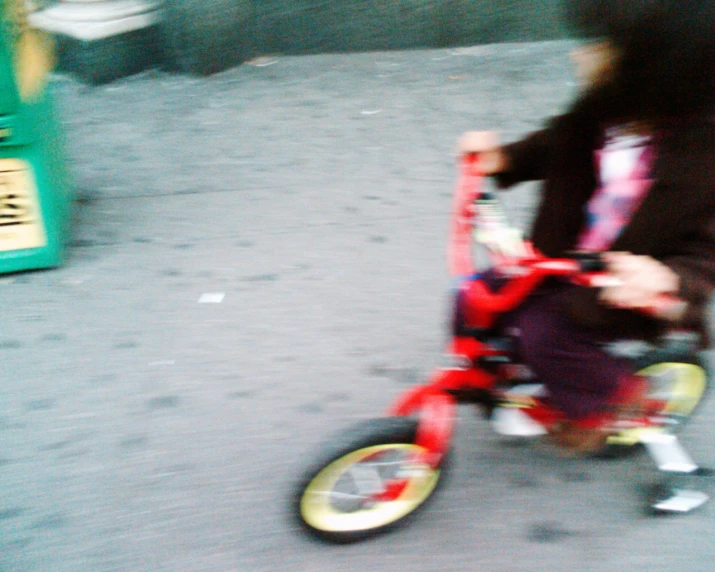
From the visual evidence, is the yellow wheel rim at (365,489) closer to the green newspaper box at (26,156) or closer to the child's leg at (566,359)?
the child's leg at (566,359)

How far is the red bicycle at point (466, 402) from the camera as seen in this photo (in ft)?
6.96

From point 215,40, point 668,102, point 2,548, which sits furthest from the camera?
point 215,40

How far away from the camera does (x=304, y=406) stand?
9.84 ft

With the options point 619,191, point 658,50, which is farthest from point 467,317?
point 658,50

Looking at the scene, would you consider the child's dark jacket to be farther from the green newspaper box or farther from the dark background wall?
the dark background wall

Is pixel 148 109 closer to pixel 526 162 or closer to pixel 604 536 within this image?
pixel 526 162

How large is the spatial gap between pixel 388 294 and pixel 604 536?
1.67 meters

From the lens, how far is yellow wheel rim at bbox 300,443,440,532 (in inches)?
85.6

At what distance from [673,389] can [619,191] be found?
0.97 meters

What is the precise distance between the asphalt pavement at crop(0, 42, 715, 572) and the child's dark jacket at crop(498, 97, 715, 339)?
83 cm

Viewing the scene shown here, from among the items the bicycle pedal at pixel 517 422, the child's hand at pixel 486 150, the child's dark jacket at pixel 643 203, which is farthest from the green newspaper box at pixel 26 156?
the bicycle pedal at pixel 517 422

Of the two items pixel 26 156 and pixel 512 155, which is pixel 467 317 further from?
pixel 26 156

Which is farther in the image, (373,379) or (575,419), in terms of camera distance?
(373,379)

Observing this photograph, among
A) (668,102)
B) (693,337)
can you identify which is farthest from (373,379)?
(668,102)
